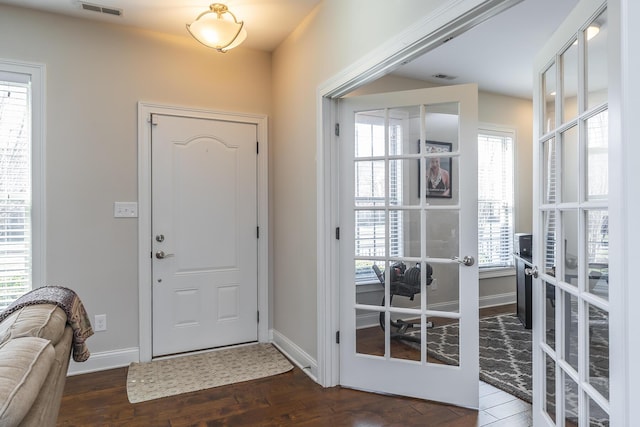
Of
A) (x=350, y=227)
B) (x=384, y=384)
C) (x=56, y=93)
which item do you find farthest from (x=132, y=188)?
(x=384, y=384)

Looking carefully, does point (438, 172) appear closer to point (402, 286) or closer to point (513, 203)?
point (402, 286)

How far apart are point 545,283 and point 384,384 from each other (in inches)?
49.8

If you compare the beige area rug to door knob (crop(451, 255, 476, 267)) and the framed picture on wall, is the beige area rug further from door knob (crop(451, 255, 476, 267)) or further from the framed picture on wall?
the framed picture on wall

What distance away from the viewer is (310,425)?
7.20 ft

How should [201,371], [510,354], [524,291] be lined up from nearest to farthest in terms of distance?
[201,371] < [510,354] < [524,291]

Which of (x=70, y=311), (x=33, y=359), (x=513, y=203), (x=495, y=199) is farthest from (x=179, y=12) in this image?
(x=513, y=203)

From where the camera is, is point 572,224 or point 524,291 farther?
point 524,291

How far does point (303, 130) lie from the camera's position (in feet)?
9.96

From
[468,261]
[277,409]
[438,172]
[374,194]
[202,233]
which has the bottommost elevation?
[277,409]

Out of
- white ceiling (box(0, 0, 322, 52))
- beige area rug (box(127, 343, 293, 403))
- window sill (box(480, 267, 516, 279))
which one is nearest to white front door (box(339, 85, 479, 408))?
beige area rug (box(127, 343, 293, 403))

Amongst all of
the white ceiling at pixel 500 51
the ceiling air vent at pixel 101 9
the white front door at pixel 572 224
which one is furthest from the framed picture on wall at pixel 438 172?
the ceiling air vent at pixel 101 9

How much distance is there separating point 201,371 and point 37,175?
1.89 metres

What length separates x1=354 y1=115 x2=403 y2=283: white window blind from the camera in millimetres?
2535

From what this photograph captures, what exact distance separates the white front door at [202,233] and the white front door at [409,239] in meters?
1.19
